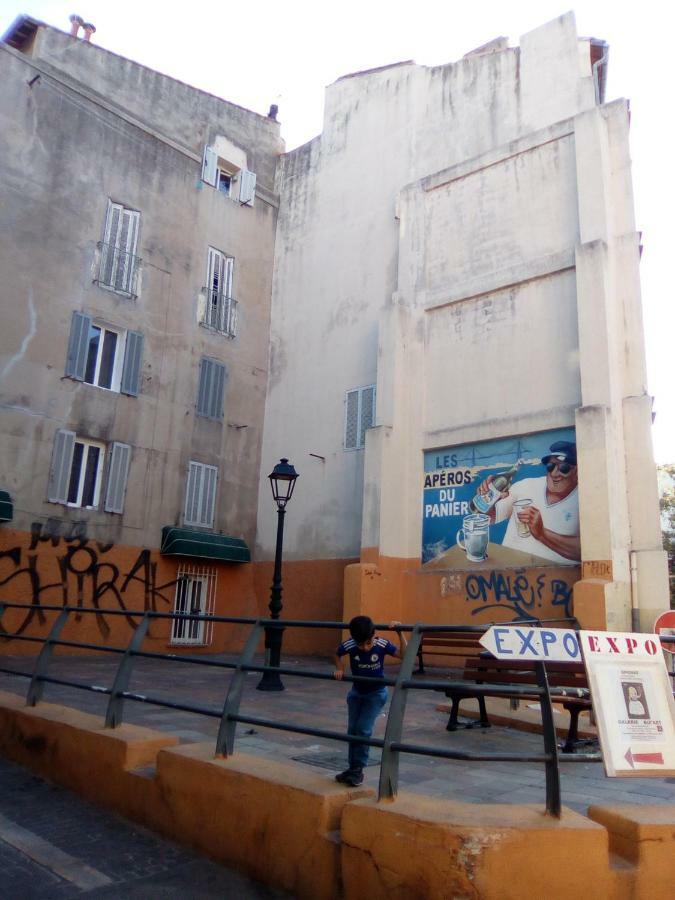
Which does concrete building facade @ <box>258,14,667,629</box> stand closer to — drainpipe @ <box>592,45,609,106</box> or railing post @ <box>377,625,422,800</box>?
drainpipe @ <box>592,45,609,106</box>

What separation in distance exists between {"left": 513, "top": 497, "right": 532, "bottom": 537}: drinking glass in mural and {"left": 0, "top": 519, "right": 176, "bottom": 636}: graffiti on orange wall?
8560mm

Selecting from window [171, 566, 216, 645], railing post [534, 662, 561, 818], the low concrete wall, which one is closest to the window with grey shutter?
window [171, 566, 216, 645]

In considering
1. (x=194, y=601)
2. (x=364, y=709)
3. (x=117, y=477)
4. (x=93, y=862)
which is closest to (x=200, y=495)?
(x=117, y=477)

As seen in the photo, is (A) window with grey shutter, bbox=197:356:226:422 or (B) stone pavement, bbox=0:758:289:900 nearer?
(B) stone pavement, bbox=0:758:289:900

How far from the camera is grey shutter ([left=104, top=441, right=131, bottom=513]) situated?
17328mm

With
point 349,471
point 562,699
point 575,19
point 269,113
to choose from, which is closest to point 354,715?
point 562,699

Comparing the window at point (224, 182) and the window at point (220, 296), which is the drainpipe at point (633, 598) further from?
the window at point (224, 182)

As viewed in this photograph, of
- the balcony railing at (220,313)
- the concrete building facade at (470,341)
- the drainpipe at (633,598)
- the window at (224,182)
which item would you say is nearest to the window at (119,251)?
the balcony railing at (220,313)

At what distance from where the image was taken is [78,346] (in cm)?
1720

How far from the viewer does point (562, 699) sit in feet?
21.0

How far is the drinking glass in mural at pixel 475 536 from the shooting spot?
52.0 ft

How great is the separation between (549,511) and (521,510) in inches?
24.5

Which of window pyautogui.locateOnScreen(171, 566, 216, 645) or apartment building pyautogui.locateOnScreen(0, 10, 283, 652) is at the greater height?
apartment building pyautogui.locateOnScreen(0, 10, 283, 652)

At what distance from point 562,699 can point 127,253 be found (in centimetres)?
1596
